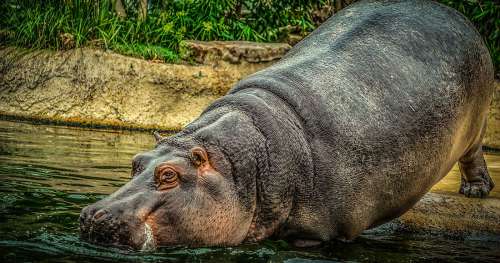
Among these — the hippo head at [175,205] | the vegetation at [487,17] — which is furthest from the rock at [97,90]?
the hippo head at [175,205]

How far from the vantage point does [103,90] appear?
10.3m

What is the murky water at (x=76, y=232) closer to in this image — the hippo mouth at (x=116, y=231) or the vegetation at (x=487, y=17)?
the hippo mouth at (x=116, y=231)

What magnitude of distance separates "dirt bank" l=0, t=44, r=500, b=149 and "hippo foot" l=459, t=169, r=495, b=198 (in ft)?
18.0

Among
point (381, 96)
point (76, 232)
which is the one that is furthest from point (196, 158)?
point (381, 96)

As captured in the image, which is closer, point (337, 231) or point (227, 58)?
point (337, 231)

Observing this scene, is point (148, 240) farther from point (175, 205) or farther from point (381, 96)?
point (381, 96)

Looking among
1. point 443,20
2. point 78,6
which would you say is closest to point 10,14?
point 78,6

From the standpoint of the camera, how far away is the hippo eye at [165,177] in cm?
298

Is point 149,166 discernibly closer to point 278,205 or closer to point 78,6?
point 278,205

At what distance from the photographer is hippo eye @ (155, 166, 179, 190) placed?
298 cm

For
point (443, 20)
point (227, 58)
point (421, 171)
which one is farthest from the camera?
point (227, 58)

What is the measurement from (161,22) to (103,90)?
2.05m

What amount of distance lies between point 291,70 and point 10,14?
903 centimetres

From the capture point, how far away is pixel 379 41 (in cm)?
397
